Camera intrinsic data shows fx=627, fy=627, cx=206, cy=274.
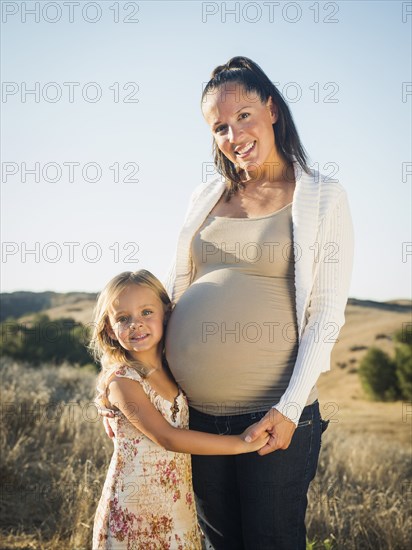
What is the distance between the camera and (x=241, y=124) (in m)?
2.62

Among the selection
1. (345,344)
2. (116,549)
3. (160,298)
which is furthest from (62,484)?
(345,344)

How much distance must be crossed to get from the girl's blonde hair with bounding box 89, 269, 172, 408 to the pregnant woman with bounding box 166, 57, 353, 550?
0.15m

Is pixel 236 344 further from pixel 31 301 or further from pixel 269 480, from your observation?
pixel 31 301

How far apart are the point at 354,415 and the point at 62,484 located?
14.2m

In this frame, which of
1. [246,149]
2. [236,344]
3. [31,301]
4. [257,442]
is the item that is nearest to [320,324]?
[236,344]

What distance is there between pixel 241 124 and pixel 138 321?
3.03 feet

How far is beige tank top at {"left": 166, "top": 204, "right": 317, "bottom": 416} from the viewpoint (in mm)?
2371

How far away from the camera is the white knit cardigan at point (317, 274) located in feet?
7.51

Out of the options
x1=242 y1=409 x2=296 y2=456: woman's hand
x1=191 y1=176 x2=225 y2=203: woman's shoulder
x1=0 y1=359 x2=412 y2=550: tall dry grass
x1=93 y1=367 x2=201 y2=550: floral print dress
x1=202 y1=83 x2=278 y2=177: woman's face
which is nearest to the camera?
x1=242 y1=409 x2=296 y2=456: woman's hand

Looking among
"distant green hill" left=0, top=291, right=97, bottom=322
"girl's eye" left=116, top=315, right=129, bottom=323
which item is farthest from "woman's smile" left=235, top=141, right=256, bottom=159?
"distant green hill" left=0, top=291, right=97, bottom=322

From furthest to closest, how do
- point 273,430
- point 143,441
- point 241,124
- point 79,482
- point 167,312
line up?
point 79,482 → point 167,312 → point 241,124 → point 143,441 → point 273,430

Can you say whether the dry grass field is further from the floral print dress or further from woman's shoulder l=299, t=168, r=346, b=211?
woman's shoulder l=299, t=168, r=346, b=211

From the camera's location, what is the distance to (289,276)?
8.12ft

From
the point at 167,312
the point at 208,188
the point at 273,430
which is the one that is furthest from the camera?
the point at 208,188
